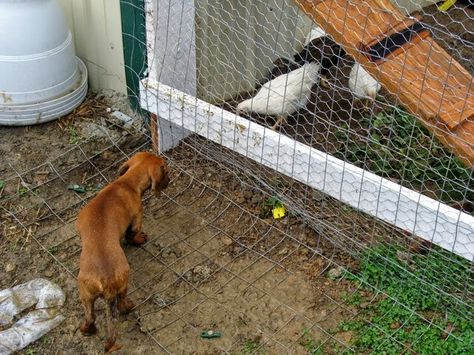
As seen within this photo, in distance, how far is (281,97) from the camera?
4.29 m

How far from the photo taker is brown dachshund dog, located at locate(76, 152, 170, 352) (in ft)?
9.51

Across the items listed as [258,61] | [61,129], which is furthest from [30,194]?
[258,61]

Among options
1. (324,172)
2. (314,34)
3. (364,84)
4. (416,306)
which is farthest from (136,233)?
(314,34)

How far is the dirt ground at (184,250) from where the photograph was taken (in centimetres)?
316

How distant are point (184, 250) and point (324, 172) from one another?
2.71ft

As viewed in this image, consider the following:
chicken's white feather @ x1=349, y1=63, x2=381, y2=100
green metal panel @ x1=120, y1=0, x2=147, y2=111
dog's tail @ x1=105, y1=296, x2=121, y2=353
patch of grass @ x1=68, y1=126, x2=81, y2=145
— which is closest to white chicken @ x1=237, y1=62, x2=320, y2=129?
chicken's white feather @ x1=349, y1=63, x2=381, y2=100

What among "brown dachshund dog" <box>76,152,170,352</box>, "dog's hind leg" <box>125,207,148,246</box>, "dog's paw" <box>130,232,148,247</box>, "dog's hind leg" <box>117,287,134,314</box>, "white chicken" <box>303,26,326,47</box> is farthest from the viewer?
"white chicken" <box>303,26,326,47</box>

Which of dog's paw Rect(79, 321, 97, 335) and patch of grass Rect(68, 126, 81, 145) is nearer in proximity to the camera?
dog's paw Rect(79, 321, 97, 335)

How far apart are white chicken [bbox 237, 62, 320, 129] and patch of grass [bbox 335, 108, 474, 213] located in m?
0.33

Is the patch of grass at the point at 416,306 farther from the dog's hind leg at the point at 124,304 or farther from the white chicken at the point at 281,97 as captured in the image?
the white chicken at the point at 281,97

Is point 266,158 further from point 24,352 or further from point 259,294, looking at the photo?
point 24,352

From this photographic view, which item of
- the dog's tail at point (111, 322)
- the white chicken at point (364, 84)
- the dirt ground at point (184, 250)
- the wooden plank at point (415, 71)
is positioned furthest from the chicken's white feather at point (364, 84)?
the dog's tail at point (111, 322)

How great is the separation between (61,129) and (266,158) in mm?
1472

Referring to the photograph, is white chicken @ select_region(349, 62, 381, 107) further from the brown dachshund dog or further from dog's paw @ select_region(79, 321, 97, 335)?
dog's paw @ select_region(79, 321, 97, 335)
